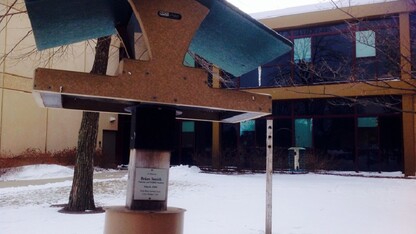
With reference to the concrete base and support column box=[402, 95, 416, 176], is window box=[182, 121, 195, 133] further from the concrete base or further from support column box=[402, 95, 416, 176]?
the concrete base

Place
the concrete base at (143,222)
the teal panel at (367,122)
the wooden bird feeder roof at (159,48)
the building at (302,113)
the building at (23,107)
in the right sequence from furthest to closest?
the teal panel at (367,122)
the building at (302,113)
the building at (23,107)
the concrete base at (143,222)
the wooden bird feeder roof at (159,48)

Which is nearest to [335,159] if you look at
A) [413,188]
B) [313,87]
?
[313,87]

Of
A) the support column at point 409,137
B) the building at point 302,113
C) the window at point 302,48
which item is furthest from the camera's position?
the window at point 302,48

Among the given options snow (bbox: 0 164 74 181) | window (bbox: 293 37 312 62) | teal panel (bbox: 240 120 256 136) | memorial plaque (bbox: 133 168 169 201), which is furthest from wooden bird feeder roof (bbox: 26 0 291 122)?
teal panel (bbox: 240 120 256 136)

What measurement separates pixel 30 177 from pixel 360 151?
1349cm

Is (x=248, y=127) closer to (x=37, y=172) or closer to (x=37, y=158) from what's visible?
(x=37, y=158)

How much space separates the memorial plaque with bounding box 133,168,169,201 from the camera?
238 cm

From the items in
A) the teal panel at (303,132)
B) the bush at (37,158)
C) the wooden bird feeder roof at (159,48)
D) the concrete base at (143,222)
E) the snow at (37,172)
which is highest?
the teal panel at (303,132)

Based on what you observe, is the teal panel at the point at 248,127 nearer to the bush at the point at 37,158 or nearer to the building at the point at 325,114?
the building at the point at 325,114

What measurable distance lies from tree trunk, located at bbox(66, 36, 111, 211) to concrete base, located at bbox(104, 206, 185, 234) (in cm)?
670

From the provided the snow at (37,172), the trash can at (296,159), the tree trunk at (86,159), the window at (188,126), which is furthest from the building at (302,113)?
the tree trunk at (86,159)

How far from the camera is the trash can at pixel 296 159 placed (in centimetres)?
1865

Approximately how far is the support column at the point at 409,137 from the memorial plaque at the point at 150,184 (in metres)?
17.3

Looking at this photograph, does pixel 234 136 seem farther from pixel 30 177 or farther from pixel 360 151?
pixel 30 177
